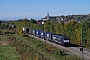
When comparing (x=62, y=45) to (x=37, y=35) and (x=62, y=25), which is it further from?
(x=37, y=35)

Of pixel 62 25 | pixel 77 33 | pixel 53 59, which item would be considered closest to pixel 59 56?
pixel 53 59

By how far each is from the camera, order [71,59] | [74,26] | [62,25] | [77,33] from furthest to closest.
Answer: [62,25]
[74,26]
[77,33]
[71,59]

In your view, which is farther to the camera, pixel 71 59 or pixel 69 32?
pixel 69 32

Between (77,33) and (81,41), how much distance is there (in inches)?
155

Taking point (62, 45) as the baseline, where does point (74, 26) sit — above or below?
above

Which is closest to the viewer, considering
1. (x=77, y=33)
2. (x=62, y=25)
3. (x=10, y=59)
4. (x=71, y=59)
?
(x=71, y=59)

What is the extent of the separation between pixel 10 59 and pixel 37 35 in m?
44.2

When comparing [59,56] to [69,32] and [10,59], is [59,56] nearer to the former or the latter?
[10,59]

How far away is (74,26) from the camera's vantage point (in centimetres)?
5894

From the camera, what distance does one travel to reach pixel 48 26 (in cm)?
8319

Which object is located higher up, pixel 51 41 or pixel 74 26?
pixel 74 26

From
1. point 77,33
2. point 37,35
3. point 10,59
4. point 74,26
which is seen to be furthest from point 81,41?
point 37,35

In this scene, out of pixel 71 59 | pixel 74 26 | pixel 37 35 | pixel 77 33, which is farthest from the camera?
pixel 37 35

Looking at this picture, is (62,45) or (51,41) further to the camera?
(51,41)
